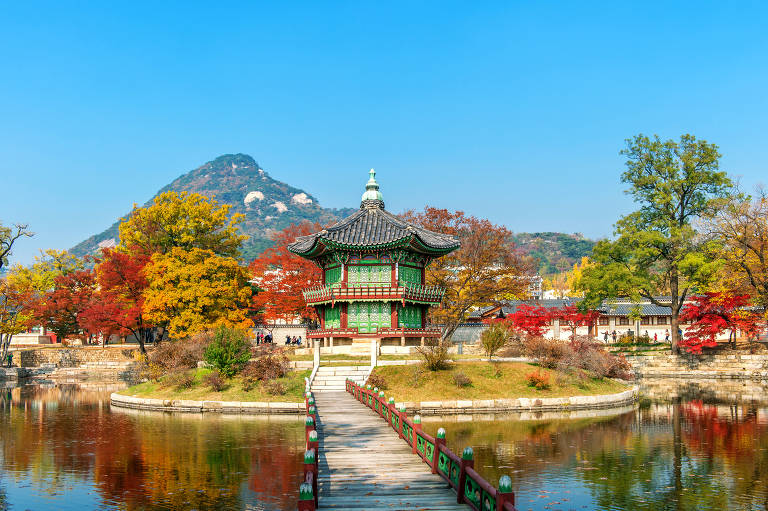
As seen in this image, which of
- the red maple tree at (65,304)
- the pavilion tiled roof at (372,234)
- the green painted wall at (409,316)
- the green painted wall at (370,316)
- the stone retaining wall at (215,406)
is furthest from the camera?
the red maple tree at (65,304)

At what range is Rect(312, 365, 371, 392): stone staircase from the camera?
3391 centimetres

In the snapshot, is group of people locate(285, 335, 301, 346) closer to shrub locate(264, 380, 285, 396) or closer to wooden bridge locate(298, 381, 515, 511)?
shrub locate(264, 380, 285, 396)

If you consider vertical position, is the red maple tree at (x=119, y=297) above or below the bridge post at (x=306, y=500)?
above

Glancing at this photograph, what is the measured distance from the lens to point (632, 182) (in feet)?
186

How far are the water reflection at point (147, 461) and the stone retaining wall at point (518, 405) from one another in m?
6.48

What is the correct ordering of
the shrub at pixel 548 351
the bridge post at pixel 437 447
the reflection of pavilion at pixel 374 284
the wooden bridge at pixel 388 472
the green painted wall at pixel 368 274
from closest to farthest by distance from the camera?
the wooden bridge at pixel 388 472, the bridge post at pixel 437 447, the shrub at pixel 548 351, the reflection of pavilion at pixel 374 284, the green painted wall at pixel 368 274

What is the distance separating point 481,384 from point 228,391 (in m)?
13.1

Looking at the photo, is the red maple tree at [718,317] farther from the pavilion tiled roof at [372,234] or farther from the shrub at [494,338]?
the shrub at [494,338]

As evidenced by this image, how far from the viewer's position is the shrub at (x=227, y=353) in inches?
1401

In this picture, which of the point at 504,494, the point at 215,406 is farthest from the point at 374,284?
the point at 504,494

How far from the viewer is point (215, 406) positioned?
32938mm

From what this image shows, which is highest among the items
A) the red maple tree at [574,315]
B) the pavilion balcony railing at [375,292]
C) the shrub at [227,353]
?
the pavilion balcony railing at [375,292]

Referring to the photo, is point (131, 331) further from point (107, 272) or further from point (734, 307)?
point (734, 307)

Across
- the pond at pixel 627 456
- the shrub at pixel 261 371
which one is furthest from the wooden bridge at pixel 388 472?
the shrub at pixel 261 371
